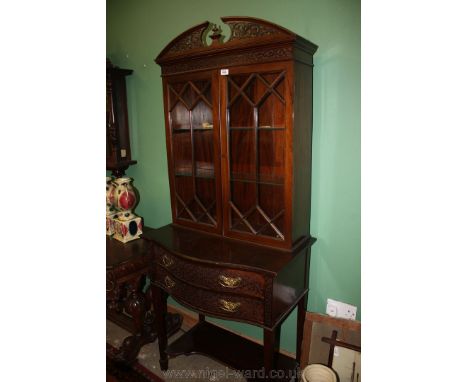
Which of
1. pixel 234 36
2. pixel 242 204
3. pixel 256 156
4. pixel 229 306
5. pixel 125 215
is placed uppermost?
pixel 234 36

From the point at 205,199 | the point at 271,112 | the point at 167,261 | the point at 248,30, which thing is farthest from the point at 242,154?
the point at 167,261

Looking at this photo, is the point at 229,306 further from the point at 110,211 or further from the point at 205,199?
the point at 110,211

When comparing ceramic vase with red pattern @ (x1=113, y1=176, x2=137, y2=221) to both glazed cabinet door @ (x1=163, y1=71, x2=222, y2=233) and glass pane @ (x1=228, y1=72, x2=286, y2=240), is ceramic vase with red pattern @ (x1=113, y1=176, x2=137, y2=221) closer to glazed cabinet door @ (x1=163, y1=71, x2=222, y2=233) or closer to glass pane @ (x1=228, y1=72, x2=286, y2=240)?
glazed cabinet door @ (x1=163, y1=71, x2=222, y2=233)

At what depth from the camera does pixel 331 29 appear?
1421mm

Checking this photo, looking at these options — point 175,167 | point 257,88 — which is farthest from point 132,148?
point 257,88

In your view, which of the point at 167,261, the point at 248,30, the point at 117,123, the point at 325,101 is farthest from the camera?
the point at 117,123

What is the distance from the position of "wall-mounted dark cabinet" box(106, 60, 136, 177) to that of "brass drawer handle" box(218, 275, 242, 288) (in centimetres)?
137

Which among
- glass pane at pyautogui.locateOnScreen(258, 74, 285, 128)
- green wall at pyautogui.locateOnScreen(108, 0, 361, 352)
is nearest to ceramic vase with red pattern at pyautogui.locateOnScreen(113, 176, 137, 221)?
green wall at pyautogui.locateOnScreen(108, 0, 361, 352)

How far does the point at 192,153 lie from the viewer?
180 centimetres

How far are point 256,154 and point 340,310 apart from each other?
1013 millimetres

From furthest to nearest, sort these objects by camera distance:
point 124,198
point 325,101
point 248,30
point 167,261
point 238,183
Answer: point 124,198
point 238,183
point 167,261
point 325,101
point 248,30

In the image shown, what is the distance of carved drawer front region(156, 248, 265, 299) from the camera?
1347 millimetres
